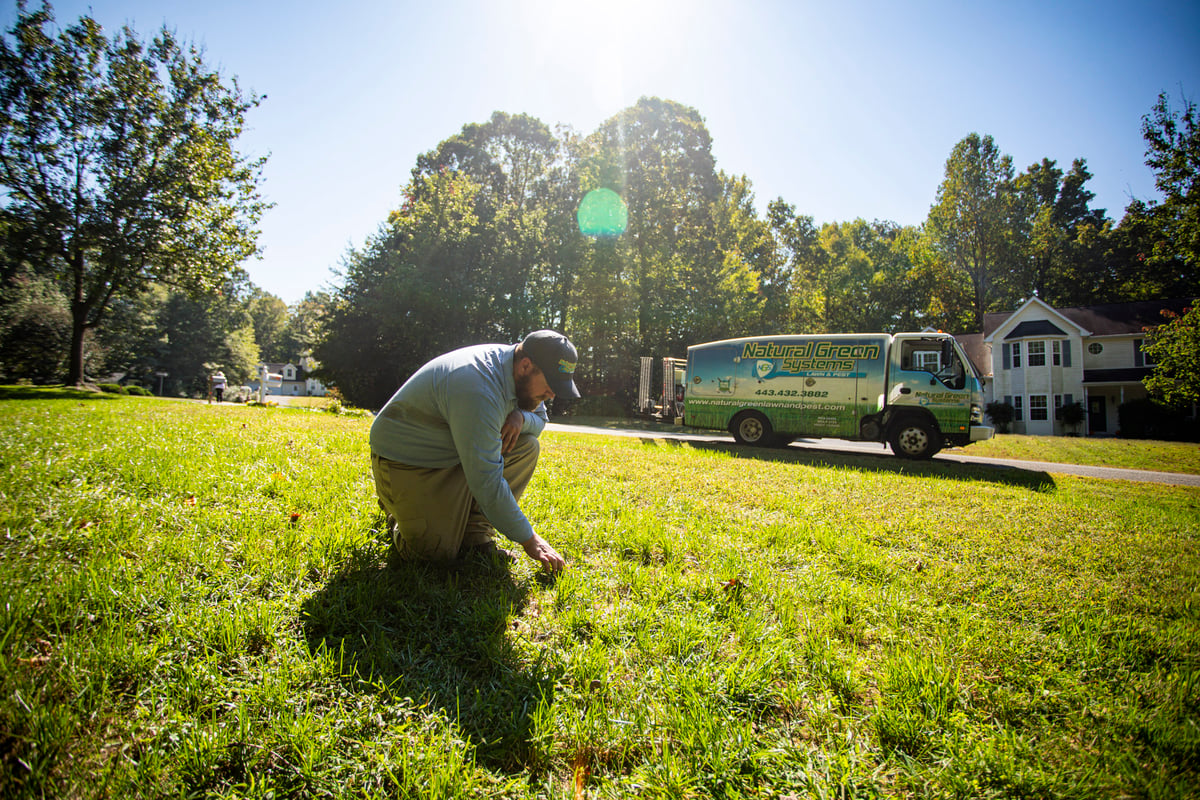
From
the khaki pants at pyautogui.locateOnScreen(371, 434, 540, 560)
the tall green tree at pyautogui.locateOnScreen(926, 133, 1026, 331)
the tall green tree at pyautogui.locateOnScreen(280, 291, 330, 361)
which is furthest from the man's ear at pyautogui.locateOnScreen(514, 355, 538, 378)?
the tall green tree at pyautogui.locateOnScreen(280, 291, 330, 361)

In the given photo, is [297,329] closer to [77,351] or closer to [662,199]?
[77,351]

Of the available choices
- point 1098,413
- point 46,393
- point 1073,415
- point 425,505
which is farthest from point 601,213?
point 1098,413

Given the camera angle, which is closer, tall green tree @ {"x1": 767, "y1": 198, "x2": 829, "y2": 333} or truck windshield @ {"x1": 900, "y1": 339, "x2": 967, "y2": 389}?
truck windshield @ {"x1": 900, "y1": 339, "x2": 967, "y2": 389}

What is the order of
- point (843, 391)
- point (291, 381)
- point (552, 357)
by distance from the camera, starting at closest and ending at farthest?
1. point (552, 357)
2. point (843, 391)
3. point (291, 381)

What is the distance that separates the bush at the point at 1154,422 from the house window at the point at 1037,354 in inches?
167

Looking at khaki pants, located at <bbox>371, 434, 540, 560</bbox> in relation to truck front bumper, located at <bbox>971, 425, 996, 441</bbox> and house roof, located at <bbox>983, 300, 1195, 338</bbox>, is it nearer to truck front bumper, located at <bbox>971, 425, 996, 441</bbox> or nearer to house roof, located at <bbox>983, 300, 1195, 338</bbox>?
truck front bumper, located at <bbox>971, 425, 996, 441</bbox>

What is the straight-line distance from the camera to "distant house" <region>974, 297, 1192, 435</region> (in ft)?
91.4

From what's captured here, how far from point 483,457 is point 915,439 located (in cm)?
1134

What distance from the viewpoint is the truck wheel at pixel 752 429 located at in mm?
12484

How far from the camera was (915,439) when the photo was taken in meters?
10.8

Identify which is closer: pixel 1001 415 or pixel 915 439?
pixel 915 439

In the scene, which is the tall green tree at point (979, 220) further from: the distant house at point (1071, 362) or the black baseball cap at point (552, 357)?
the black baseball cap at point (552, 357)

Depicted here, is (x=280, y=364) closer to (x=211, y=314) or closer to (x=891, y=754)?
(x=211, y=314)

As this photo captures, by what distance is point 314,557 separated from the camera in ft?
8.90
